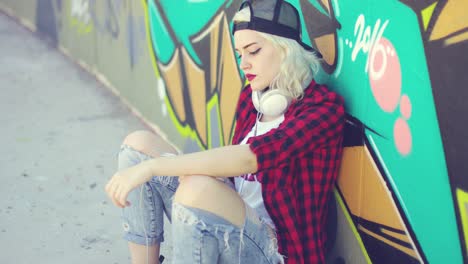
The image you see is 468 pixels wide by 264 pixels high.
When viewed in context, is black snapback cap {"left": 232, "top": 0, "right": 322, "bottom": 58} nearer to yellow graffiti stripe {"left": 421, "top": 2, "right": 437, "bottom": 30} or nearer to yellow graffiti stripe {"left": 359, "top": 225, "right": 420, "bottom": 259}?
yellow graffiti stripe {"left": 421, "top": 2, "right": 437, "bottom": 30}

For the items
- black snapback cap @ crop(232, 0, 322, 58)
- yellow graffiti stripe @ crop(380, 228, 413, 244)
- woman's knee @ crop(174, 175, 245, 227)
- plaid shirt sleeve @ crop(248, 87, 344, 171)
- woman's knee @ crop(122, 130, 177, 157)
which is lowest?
yellow graffiti stripe @ crop(380, 228, 413, 244)

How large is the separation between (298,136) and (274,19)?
0.46 metres

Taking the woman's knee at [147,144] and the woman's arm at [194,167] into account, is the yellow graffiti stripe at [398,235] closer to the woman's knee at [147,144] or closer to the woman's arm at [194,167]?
the woman's arm at [194,167]

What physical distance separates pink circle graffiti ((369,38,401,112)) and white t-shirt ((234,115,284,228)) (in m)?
0.39

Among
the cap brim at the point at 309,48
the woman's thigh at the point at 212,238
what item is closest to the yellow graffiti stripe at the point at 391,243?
the woman's thigh at the point at 212,238

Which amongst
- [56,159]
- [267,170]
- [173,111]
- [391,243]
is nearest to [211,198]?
[267,170]

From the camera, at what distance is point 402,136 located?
220 cm

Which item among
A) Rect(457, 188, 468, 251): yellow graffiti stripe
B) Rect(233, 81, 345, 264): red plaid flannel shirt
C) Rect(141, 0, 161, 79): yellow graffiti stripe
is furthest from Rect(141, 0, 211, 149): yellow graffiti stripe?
Rect(457, 188, 468, 251): yellow graffiti stripe

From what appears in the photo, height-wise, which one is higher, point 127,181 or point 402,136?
point 402,136

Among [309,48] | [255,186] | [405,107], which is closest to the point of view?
[405,107]

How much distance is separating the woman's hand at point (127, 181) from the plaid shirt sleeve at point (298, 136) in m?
0.41

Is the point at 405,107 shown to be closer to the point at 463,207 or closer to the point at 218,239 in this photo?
the point at 463,207

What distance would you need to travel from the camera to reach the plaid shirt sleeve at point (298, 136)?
2.24 metres

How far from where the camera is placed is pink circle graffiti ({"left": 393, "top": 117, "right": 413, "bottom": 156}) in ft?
7.10
